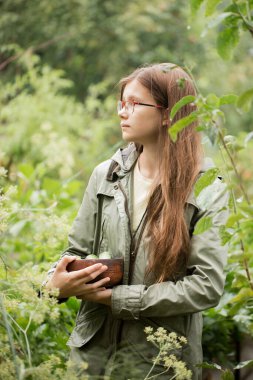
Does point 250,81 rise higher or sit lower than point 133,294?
lower

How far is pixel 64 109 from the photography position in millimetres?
9500

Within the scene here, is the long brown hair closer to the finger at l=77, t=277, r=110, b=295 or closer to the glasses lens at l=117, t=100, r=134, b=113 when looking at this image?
the glasses lens at l=117, t=100, r=134, b=113

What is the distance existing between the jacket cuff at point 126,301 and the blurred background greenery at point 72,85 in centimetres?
42

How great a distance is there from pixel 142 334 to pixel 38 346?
50cm

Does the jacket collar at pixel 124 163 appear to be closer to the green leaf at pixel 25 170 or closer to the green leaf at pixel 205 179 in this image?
the green leaf at pixel 205 179

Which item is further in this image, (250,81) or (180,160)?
(250,81)

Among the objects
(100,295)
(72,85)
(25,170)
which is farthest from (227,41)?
(72,85)

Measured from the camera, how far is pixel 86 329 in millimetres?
2523

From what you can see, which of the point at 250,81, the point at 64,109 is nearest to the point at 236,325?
the point at 64,109

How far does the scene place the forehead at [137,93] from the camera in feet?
8.43

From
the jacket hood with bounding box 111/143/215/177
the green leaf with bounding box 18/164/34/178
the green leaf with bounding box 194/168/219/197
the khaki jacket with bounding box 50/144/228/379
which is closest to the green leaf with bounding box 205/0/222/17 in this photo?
the green leaf with bounding box 194/168/219/197

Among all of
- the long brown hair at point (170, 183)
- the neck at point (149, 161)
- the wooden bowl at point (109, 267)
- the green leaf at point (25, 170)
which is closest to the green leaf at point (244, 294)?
the long brown hair at point (170, 183)

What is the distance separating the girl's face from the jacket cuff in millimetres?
613

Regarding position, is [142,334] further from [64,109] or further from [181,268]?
[64,109]
